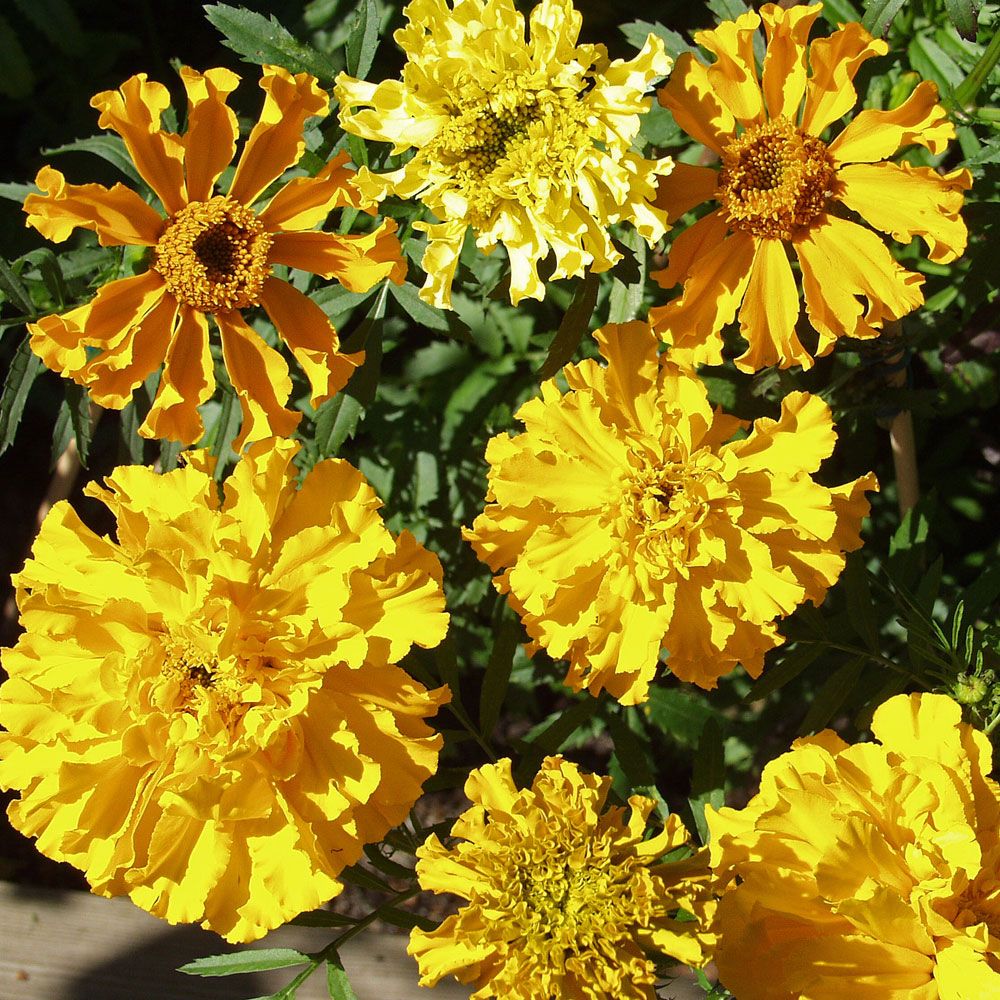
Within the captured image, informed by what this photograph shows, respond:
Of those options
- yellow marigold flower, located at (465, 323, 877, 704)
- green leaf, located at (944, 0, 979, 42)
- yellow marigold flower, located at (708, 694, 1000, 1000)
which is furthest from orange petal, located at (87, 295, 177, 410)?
green leaf, located at (944, 0, 979, 42)

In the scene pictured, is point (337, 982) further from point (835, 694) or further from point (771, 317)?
point (771, 317)

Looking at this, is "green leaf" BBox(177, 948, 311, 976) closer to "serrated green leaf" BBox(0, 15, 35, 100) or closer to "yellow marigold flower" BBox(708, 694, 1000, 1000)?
"yellow marigold flower" BBox(708, 694, 1000, 1000)

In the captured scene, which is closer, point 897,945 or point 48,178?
point 897,945

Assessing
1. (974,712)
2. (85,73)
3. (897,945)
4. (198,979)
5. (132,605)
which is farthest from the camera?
(85,73)

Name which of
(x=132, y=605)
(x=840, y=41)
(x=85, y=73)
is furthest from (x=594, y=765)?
(x=85, y=73)

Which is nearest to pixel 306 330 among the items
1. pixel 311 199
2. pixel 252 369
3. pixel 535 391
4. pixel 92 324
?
pixel 252 369

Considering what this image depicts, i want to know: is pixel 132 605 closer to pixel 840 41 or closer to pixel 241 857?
pixel 241 857

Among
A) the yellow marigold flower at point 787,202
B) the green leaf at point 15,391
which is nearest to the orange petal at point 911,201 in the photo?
the yellow marigold flower at point 787,202
